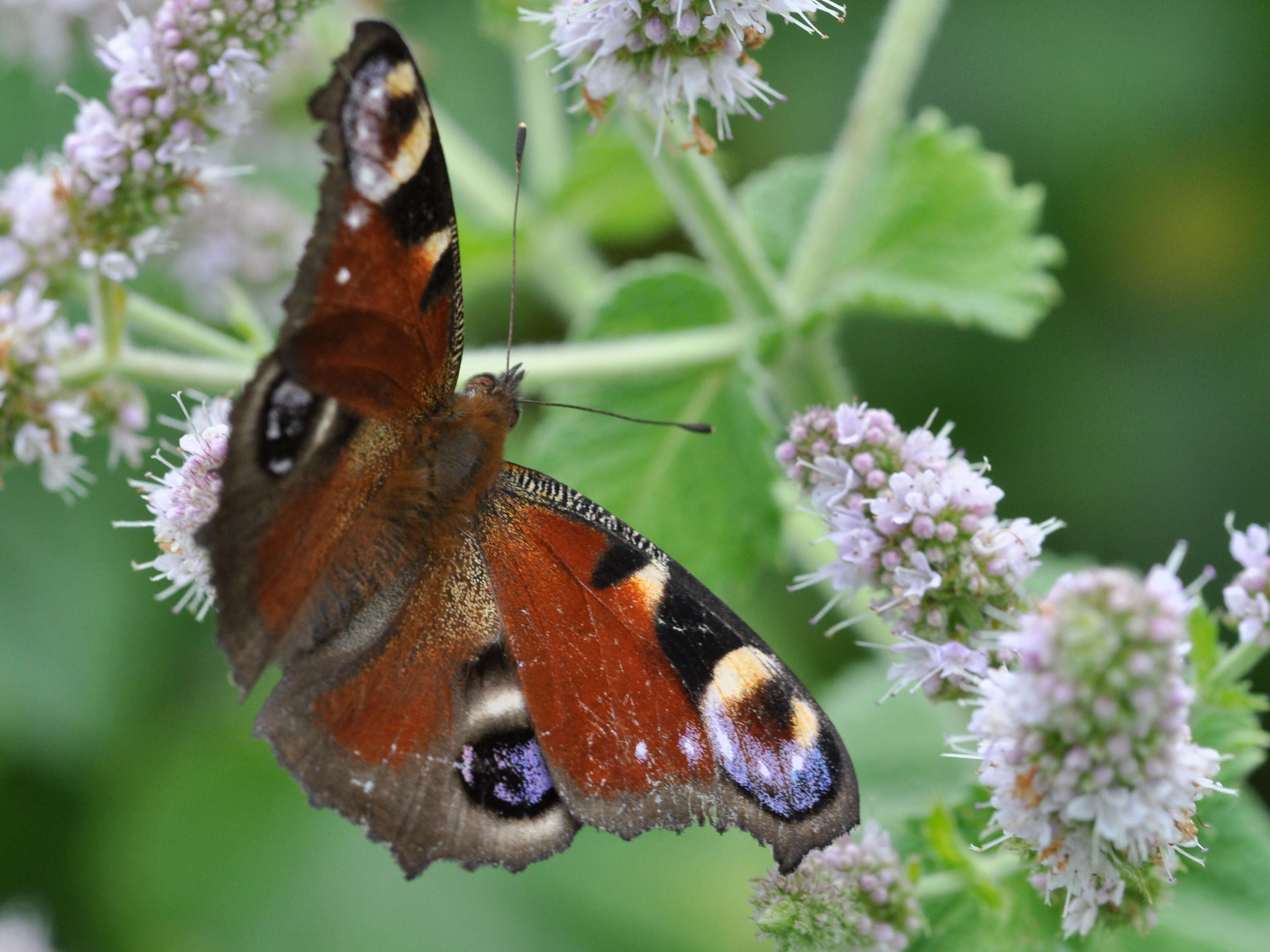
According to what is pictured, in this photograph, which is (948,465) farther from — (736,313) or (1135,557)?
(1135,557)

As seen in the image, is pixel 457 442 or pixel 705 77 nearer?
pixel 705 77

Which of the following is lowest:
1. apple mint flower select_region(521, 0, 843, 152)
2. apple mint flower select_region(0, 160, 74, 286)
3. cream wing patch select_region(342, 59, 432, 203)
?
apple mint flower select_region(0, 160, 74, 286)

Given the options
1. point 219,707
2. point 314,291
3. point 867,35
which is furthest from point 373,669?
point 867,35

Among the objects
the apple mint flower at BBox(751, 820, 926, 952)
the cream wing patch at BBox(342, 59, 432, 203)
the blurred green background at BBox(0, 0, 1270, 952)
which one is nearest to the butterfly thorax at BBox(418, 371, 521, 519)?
the cream wing patch at BBox(342, 59, 432, 203)

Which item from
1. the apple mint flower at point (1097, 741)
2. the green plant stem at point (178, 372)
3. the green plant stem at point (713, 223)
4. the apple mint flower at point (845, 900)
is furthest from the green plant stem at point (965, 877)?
the green plant stem at point (178, 372)

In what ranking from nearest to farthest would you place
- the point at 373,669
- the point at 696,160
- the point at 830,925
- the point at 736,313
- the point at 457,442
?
the point at 830,925 < the point at 373,669 < the point at 457,442 < the point at 696,160 < the point at 736,313

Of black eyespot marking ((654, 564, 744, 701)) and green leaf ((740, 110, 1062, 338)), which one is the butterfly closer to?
black eyespot marking ((654, 564, 744, 701))

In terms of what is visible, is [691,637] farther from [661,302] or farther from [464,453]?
[661,302]
